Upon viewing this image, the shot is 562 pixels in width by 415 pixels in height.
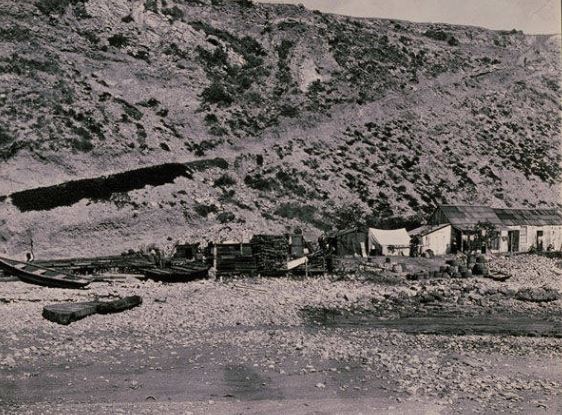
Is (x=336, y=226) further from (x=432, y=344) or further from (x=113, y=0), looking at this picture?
(x=113, y=0)

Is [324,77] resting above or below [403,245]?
above

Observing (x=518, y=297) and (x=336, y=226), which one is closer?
(x=518, y=297)

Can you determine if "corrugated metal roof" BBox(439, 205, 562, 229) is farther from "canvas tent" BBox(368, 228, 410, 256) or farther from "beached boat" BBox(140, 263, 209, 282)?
"beached boat" BBox(140, 263, 209, 282)

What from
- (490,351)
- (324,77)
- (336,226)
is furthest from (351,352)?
(324,77)

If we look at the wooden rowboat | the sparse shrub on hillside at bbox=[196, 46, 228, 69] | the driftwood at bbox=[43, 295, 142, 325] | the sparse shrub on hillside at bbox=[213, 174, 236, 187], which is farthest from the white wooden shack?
the sparse shrub on hillside at bbox=[196, 46, 228, 69]

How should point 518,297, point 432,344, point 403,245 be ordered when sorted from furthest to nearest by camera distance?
1. point 403,245
2. point 518,297
3. point 432,344

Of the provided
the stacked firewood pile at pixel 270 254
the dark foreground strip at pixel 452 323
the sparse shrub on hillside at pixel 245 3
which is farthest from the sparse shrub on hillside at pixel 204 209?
the sparse shrub on hillside at pixel 245 3

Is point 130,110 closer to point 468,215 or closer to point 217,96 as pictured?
point 217,96

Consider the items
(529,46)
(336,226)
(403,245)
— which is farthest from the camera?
(529,46)
